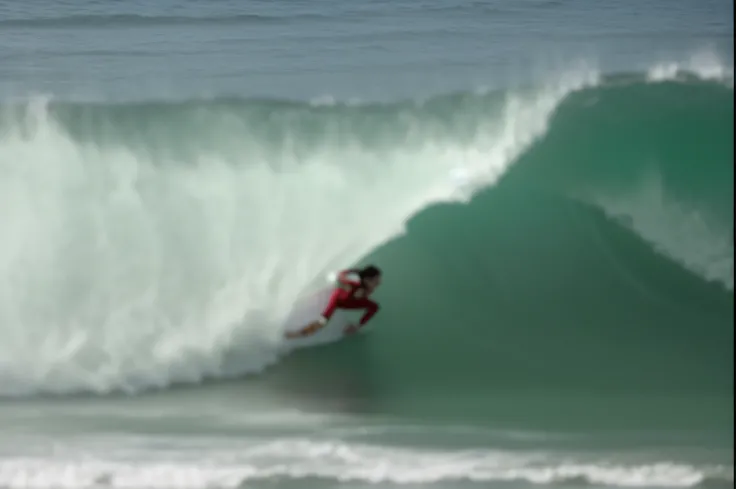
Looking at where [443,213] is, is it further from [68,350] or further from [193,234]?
[68,350]

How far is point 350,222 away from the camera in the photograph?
6.83 m

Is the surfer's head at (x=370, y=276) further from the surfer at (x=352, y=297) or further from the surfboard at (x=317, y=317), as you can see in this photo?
the surfboard at (x=317, y=317)

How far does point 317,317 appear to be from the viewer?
625 cm

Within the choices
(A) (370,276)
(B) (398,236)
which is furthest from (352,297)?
(B) (398,236)

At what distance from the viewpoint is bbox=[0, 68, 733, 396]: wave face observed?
20.4 ft

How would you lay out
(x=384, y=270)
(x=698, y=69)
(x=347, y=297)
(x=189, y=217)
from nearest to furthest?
(x=347, y=297) < (x=384, y=270) < (x=189, y=217) < (x=698, y=69)

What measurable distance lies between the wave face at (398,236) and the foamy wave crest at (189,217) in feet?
0.05

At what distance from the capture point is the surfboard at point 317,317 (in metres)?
6.23

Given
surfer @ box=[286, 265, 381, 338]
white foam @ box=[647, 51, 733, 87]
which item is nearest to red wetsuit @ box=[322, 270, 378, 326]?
surfer @ box=[286, 265, 381, 338]

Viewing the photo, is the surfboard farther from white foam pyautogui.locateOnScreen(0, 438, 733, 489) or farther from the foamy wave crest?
white foam pyautogui.locateOnScreen(0, 438, 733, 489)

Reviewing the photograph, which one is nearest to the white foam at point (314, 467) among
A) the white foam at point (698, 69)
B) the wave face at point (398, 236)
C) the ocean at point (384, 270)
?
the ocean at point (384, 270)

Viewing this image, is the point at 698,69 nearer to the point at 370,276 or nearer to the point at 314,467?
the point at 370,276

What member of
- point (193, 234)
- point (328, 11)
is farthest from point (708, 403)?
point (328, 11)

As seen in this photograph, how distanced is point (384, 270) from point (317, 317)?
653mm
